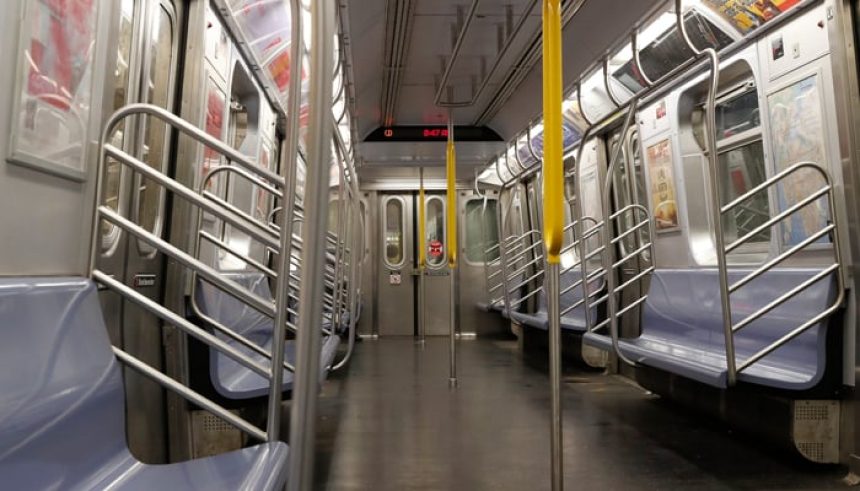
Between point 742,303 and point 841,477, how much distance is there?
97cm

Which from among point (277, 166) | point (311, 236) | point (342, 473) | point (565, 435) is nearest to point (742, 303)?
point (565, 435)

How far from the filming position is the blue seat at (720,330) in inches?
92.2

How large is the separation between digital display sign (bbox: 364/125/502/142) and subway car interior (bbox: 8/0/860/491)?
857mm

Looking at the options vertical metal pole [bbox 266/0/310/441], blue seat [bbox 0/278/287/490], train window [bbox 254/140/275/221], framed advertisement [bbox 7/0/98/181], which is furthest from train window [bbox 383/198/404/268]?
vertical metal pole [bbox 266/0/310/441]

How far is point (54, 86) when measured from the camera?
1349mm

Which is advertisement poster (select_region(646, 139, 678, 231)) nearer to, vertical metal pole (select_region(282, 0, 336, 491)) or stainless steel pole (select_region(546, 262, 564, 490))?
stainless steel pole (select_region(546, 262, 564, 490))

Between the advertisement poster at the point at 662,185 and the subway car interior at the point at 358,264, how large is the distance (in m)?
0.03

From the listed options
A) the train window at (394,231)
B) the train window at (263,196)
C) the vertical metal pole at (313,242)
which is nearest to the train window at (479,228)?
the train window at (394,231)

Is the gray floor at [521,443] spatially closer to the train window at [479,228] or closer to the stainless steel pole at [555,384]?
the stainless steel pole at [555,384]

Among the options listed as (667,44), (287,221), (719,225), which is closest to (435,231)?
(667,44)

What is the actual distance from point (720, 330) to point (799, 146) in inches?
42.3

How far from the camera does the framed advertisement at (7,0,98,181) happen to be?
4.00ft

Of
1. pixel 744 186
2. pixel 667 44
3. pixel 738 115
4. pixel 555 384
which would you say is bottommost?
pixel 555 384

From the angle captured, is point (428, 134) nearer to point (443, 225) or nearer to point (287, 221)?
point (443, 225)
